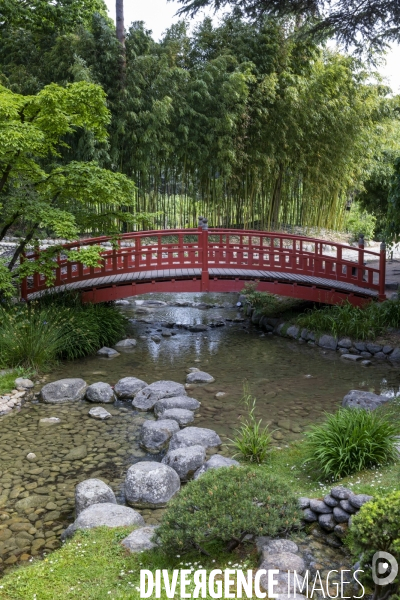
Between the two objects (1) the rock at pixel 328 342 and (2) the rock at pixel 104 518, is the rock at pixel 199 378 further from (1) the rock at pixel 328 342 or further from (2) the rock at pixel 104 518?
(2) the rock at pixel 104 518

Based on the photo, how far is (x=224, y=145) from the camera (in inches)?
638

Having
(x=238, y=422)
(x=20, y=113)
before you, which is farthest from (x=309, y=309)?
(x=20, y=113)

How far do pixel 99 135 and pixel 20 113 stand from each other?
1338 mm

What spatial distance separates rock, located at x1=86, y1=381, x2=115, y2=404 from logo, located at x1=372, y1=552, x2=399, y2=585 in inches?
202

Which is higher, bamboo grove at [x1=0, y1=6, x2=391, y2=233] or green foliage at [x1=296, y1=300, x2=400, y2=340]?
bamboo grove at [x1=0, y1=6, x2=391, y2=233]

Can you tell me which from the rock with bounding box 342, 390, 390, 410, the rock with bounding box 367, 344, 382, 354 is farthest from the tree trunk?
the rock with bounding box 342, 390, 390, 410

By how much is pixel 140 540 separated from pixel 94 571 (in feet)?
1.36

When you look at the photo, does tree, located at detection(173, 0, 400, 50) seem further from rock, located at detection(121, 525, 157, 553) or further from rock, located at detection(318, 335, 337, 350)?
rock, located at detection(121, 525, 157, 553)

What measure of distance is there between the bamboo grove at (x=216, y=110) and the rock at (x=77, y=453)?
9.49 meters

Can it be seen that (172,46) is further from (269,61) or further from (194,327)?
(194,327)

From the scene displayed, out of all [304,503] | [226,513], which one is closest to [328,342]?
[304,503]

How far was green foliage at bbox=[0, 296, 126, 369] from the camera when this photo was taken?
870cm

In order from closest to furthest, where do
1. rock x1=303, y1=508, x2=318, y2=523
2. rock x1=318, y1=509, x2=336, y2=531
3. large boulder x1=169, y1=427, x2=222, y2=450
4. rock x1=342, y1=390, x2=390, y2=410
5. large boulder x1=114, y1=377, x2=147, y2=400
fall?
1. rock x1=318, y1=509, x2=336, y2=531
2. rock x1=303, y1=508, x2=318, y2=523
3. large boulder x1=169, y1=427, x2=222, y2=450
4. rock x1=342, y1=390, x2=390, y2=410
5. large boulder x1=114, y1=377, x2=147, y2=400

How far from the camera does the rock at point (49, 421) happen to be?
23.5 feet
